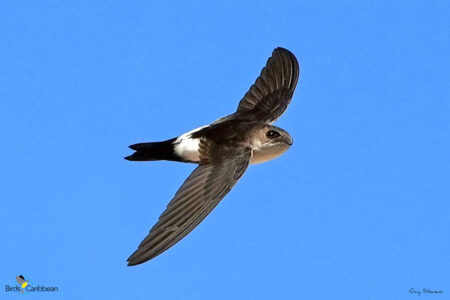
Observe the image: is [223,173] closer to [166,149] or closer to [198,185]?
[198,185]

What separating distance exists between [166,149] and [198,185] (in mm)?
705

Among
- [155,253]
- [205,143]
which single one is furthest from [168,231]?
[205,143]

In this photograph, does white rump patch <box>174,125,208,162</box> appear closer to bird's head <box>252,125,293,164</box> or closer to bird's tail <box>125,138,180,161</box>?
bird's tail <box>125,138,180,161</box>

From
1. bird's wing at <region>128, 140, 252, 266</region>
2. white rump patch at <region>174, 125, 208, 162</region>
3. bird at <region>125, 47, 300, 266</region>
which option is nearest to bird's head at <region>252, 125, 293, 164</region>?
bird at <region>125, 47, 300, 266</region>

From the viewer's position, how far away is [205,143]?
575cm

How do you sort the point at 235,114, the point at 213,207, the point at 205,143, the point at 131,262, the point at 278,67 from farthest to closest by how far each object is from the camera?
the point at 278,67
the point at 235,114
the point at 205,143
the point at 213,207
the point at 131,262

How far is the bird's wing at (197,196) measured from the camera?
481 centimetres

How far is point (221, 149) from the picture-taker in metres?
5.65

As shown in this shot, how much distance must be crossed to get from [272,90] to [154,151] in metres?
1.38

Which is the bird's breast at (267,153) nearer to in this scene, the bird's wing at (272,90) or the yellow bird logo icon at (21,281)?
the bird's wing at (272,90)

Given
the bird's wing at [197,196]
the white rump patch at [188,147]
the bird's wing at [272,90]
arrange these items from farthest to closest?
the bird's wing at [272,90] < the white rump patch at [188,147] < the bird's wing at [197,196]

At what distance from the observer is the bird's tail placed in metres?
5.88

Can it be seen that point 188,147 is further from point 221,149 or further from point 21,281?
point 21,281

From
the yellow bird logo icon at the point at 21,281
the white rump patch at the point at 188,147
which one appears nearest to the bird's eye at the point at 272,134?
the white rump patch at the point at 188,147
